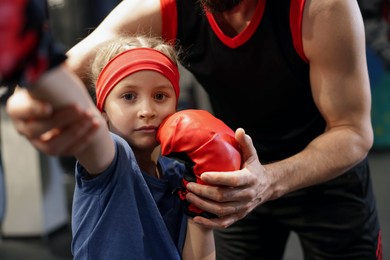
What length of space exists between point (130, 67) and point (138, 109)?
9cm

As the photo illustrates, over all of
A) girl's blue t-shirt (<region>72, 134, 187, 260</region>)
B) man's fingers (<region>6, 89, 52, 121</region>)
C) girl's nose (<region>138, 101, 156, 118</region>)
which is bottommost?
girl's blue t-shirt (<region>72, 134, 187, 260</region>)

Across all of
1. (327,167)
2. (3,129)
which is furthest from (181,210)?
(3,129)

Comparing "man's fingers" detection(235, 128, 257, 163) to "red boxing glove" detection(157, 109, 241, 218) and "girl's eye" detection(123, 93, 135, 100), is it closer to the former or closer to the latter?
"red boxing glove" detection(157, 109, 241, 218)

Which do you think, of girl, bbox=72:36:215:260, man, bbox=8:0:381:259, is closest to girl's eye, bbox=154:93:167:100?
girl, bbox=72:36:215:260

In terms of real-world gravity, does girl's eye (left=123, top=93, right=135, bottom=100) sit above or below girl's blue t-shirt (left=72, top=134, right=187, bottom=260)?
above

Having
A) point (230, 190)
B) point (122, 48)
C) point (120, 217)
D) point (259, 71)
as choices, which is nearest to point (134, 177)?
point (120, 217)

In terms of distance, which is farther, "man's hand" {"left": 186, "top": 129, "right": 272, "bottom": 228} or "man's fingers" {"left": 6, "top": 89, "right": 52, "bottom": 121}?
"man's hand" {"left": 186, "top": 129, "right": 272, "bottom": 228}

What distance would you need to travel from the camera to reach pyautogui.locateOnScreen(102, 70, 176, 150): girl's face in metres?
1.05

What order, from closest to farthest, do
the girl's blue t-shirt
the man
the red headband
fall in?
1. the girl's blue t-shirt
2. the red headband
3. the man

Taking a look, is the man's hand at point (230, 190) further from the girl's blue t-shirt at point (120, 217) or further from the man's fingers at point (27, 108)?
the man's fingers at point (27, 108)

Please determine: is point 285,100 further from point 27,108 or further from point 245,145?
point 27,108

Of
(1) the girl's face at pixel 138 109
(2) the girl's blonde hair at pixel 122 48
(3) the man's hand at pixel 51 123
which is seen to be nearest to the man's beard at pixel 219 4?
(2) the girl's blonde hair at pixel 122 48

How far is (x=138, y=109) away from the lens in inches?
41.3

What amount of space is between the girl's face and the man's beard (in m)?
0.31
